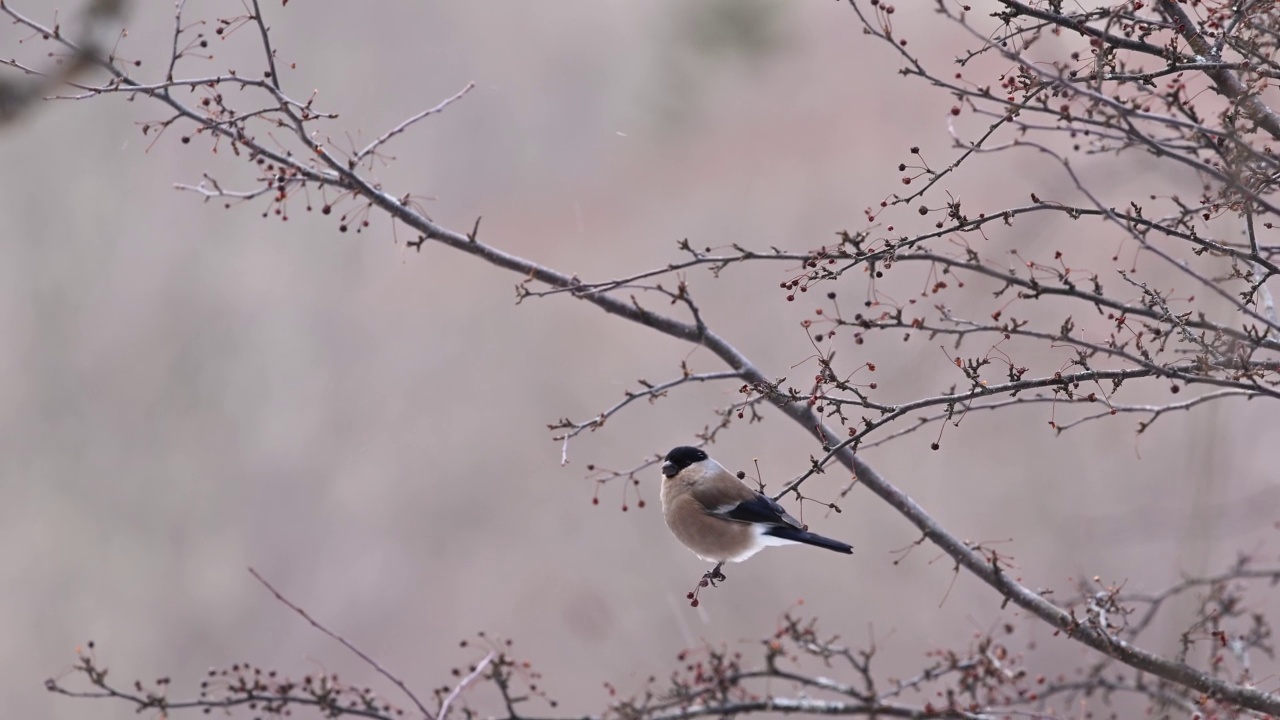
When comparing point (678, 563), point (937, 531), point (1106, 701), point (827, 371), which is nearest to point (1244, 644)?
point (1106, 701)

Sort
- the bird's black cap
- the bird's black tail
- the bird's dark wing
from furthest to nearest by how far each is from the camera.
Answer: the bird's black cap → the bird's dark wing → the bird's black tail

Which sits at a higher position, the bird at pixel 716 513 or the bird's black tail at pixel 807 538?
the bird at pixel 716 513

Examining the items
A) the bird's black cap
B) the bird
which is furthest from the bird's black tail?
the bird's black cap

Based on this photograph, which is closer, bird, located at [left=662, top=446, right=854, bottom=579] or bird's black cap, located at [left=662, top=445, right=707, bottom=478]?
bird, located at [left=662, top=446, right=854, bottom=579]

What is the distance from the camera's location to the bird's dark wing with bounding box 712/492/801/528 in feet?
7.00

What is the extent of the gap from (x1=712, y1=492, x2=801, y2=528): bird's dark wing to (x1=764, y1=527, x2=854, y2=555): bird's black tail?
17mm

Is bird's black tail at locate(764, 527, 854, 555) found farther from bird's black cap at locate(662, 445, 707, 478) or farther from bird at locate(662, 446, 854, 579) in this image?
bird's black cap at locate(662, 445, 707, 478)

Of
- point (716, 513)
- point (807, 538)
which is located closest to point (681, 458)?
point (716, 513)

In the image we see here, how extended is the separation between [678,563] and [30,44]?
250cm

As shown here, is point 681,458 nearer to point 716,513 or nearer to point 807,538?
point 716,513

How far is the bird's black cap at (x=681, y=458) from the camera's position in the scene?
240cm

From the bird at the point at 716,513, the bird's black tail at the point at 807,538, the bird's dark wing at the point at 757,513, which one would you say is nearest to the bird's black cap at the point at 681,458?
the bird at the point at 716,513

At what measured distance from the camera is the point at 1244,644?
2252 millimetres

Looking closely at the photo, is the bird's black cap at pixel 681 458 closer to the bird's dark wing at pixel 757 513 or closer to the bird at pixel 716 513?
the bird at pixel 716 513
